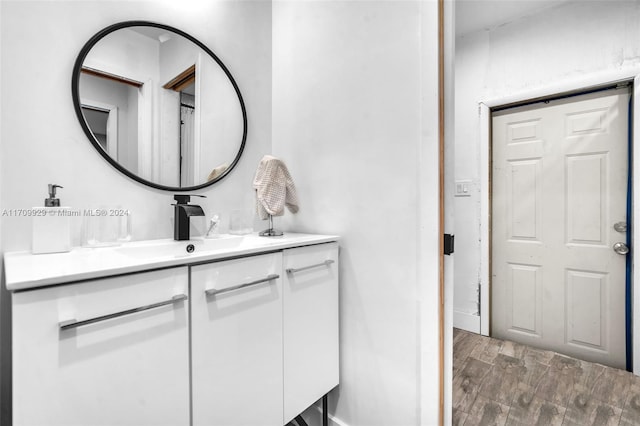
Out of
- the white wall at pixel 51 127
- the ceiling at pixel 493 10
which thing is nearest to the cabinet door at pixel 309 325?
the white wall at pixel 51 127

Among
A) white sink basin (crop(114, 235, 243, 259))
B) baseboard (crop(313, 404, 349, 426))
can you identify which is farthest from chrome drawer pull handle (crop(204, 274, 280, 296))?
baseboard (crop(313, 404, 349, 426))

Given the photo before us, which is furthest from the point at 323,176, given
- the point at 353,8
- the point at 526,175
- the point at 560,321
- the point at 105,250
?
the point at 560,321

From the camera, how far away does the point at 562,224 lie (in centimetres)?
213

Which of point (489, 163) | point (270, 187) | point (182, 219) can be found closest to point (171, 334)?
point (182, 219)

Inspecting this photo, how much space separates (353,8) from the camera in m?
1.33

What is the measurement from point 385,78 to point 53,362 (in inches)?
54.1

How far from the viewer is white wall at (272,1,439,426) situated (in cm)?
114

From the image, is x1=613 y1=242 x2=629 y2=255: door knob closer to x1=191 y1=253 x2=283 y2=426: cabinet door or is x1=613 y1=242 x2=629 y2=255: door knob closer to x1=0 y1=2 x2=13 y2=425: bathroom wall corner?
x1=191 y1=253 x2=283 y2=426: cabinet door

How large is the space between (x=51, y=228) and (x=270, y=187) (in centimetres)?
77

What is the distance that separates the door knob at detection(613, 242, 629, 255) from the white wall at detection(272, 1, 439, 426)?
5.67 ft

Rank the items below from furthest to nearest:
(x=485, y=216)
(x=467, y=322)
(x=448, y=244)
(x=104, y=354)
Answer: (x=467, y=322) → (x=485, y=216) → (x=448, y=244) → (x=104, y=354)

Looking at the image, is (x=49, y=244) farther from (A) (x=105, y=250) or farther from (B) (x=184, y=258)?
(B) (x=184, y=258)

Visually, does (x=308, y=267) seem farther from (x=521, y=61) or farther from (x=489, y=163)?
(x=521, y=61)

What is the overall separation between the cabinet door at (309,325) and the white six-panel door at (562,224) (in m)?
1.80
